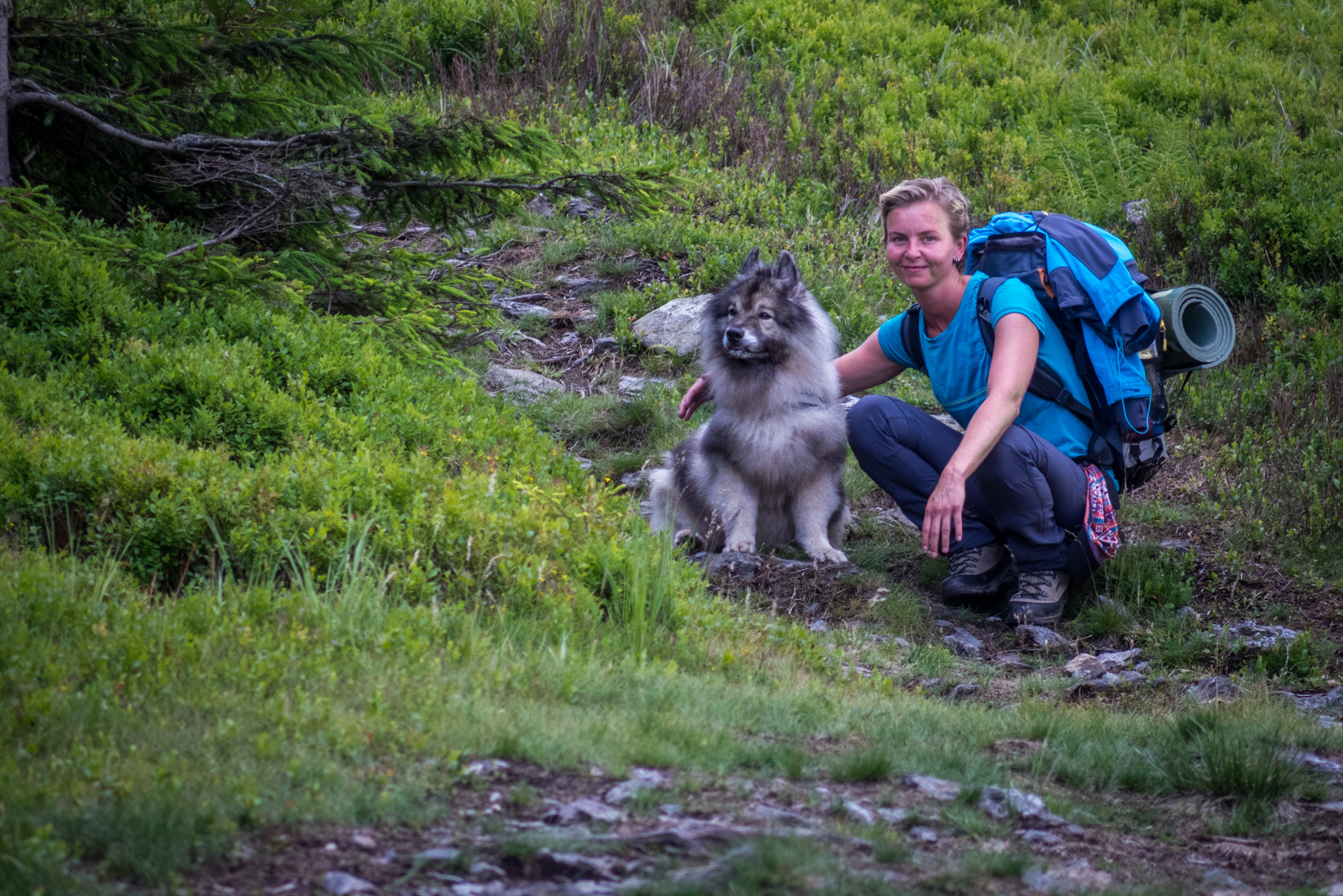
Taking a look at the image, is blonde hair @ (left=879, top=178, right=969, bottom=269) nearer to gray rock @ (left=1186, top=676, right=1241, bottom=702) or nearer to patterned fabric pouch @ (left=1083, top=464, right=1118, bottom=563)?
patterned fabric pouch @ (left=1083, top=464, right=1118, bottom=563)

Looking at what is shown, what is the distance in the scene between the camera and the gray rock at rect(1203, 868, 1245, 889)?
2.50 m

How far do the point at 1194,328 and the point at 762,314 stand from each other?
2.29m

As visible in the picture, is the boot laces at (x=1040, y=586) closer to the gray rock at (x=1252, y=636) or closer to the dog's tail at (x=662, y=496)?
the gray rock at (x=1252, y=636)

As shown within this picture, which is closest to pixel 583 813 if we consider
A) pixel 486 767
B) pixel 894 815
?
pixel 486 767

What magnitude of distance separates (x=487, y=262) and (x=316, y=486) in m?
5.82

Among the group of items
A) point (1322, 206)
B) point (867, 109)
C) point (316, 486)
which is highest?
point (867, 109)

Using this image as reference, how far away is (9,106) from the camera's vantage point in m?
5.90

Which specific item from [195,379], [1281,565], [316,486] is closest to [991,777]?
[316,486]

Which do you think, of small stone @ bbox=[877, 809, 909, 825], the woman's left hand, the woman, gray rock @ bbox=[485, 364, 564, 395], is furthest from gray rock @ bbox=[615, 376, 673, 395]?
small stone @ bbox=[877, 809, 909, 825]

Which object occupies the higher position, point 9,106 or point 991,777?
point 9,106

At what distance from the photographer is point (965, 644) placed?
4.83 metres

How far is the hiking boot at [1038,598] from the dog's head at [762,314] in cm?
188

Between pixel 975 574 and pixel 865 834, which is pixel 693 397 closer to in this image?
pixel 975 574

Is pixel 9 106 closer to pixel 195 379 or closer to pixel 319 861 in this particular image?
pixel 195 379
